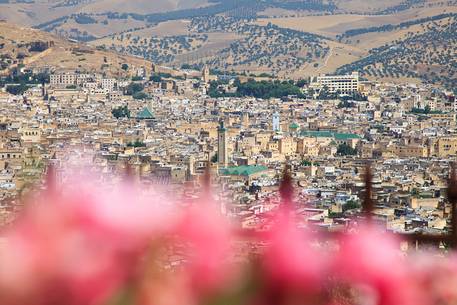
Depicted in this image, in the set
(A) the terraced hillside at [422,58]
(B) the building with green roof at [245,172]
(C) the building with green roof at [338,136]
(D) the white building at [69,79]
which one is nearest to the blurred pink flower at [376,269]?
(B) the building with green roof at [245,172]

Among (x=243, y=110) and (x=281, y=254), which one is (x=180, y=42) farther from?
Answer: (x=281, y=254)

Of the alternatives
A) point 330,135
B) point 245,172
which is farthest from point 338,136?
point 245,172

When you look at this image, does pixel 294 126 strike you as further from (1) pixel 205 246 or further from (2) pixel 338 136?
(1) pixel 205 246

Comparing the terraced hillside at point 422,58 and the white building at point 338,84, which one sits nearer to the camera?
the white building at point 338,84

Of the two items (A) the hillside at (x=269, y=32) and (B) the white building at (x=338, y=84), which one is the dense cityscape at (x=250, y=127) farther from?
(A) the hillside at (x=269, y=32)

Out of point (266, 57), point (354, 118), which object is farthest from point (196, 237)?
point (266, 57)
